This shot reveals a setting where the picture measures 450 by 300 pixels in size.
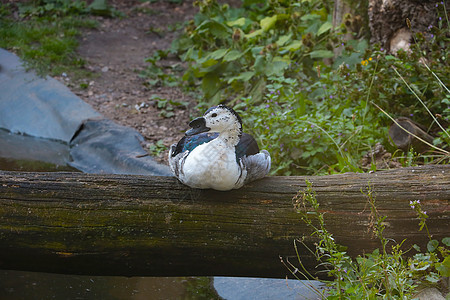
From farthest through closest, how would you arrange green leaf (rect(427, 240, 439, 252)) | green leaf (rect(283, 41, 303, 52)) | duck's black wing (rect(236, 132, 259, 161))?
green leaf (rect(283, 41, 303, 52)), duck's black wing (rect(236, 132, 259, 161)), green leaf (rect(427, 240, 439, 252))

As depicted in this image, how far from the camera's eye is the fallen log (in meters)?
2.55

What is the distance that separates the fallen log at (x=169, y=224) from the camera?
2549 mm

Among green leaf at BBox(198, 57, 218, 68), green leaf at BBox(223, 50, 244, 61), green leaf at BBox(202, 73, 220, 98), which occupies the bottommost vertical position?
green leaf at BBox(202, 73, 220, 98)

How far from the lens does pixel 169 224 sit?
2.59m

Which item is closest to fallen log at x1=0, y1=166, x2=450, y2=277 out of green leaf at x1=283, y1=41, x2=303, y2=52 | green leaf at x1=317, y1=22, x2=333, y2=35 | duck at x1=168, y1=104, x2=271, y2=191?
duck at x1=168, y1=104, x2=271, y2=191

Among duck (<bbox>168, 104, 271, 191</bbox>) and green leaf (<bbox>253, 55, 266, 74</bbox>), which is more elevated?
duck (<bbox>168, 104, 271, 191</bbox>)

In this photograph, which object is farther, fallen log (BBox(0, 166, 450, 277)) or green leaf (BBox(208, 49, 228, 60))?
green leaf (BBox(208, 49, 228, 60))

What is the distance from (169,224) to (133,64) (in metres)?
5.30

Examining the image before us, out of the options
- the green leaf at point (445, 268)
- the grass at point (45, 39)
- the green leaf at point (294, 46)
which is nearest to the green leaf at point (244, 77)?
the green leaf at point (294, 46)

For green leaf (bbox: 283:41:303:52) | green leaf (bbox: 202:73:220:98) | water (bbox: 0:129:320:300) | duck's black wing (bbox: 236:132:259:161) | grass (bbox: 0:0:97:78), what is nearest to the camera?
duck's black wing (bbox: 236:132:259:161)

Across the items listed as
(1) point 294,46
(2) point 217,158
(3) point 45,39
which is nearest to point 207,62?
(1) point 294,46

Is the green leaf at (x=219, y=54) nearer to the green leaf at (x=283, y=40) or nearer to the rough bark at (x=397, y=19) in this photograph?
the green leaf at (x=283, y=40)

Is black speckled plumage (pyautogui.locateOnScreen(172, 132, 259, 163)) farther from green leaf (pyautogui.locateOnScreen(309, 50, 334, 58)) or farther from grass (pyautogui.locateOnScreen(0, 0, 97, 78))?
grass (pyautogui.locateOnScreen(0, 0, 97, 78))

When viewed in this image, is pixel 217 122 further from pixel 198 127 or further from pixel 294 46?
pixel 294 46
